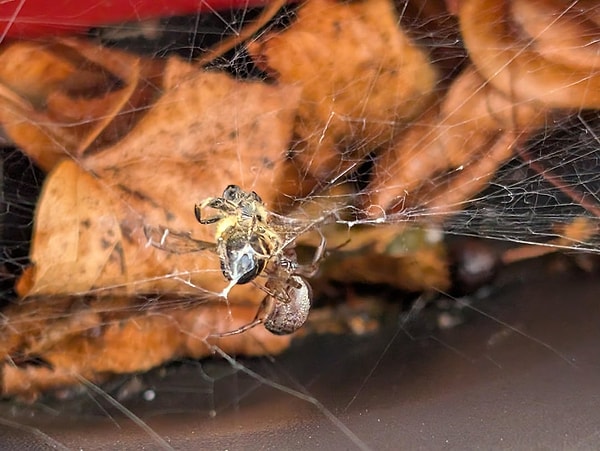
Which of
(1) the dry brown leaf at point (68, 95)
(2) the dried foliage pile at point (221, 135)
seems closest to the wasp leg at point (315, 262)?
(2) the dried foliage pile at point (221, 135)

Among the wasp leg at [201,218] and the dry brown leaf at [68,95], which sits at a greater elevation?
the dry brown leaf at [68,95]

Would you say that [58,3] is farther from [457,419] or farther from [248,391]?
[457,419]

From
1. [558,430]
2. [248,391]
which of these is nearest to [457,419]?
[558,430]

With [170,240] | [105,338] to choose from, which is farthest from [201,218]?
[105,338]

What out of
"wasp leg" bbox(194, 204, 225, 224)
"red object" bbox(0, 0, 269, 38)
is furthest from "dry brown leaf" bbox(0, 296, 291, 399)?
"red object" bbox(0, 0, 269, 38)

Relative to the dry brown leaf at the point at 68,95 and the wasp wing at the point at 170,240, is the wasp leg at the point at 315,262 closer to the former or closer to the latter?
the wasp wing at the point at 170,240
